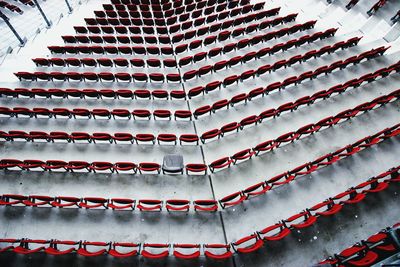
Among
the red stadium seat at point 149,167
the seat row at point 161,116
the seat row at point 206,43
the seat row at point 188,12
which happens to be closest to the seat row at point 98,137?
the seat row at point 161,116

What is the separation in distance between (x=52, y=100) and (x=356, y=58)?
633cm

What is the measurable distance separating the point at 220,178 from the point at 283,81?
2410 millimetres

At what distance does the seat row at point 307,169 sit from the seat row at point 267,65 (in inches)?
85.7

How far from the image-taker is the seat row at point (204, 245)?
127 inches

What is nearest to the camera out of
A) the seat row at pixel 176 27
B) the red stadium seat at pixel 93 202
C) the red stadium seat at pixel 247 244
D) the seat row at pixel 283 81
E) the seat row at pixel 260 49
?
the red stadium seat at pixel 247 244

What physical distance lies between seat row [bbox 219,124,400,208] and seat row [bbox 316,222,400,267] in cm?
89

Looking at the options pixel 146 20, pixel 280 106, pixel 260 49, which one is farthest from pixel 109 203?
pixel 146 20

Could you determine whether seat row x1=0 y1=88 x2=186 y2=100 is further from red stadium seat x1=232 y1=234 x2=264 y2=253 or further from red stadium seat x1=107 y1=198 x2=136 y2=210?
red stadium seat x1=232 y1=234 x2=264 y2=253

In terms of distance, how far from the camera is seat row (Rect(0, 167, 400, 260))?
3.24 meters

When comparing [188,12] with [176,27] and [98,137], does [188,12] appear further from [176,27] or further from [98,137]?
[98,137]

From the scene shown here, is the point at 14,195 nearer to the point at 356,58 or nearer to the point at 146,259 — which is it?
the point at 146,259

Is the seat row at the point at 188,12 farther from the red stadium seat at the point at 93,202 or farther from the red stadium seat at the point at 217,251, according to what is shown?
the red stadium seat at the point at 217,251

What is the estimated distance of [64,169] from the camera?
4.35m

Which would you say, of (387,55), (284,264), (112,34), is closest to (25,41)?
(112,34)
